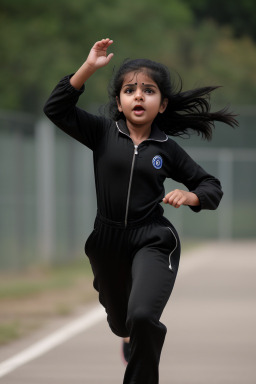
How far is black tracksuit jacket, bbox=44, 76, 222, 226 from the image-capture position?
662 cm

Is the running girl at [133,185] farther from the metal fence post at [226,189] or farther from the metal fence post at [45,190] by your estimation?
the metal fence post at [226,189]

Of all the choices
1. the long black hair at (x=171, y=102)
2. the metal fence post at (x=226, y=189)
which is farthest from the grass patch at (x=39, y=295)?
the metal fence post at (x=226, y=189)

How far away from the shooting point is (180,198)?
6.37 m

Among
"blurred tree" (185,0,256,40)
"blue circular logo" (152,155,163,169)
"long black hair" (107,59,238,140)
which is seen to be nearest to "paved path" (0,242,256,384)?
"long black hair" (107,59,238,140)

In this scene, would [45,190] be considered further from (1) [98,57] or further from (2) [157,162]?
(1) [98,57]

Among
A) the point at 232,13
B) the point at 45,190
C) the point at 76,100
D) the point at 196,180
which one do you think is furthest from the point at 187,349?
the point at 232,13

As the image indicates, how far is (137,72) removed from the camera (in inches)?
271

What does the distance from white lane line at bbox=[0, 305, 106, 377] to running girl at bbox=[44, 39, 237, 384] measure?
74.7 inches

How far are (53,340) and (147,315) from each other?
13.2 feet

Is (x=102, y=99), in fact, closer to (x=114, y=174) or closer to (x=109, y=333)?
(x=109, y=333)

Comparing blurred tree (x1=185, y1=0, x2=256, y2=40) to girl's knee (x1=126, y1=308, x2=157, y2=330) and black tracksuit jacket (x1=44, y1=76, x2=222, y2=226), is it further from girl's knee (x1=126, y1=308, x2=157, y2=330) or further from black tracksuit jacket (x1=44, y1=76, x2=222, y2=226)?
girl's knee (x1=126, y1=308, x2=157, y2=330)

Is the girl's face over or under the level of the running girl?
over

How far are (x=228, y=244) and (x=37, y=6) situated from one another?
834cm

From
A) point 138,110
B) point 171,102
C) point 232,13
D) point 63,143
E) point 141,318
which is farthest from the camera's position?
point 232,13
